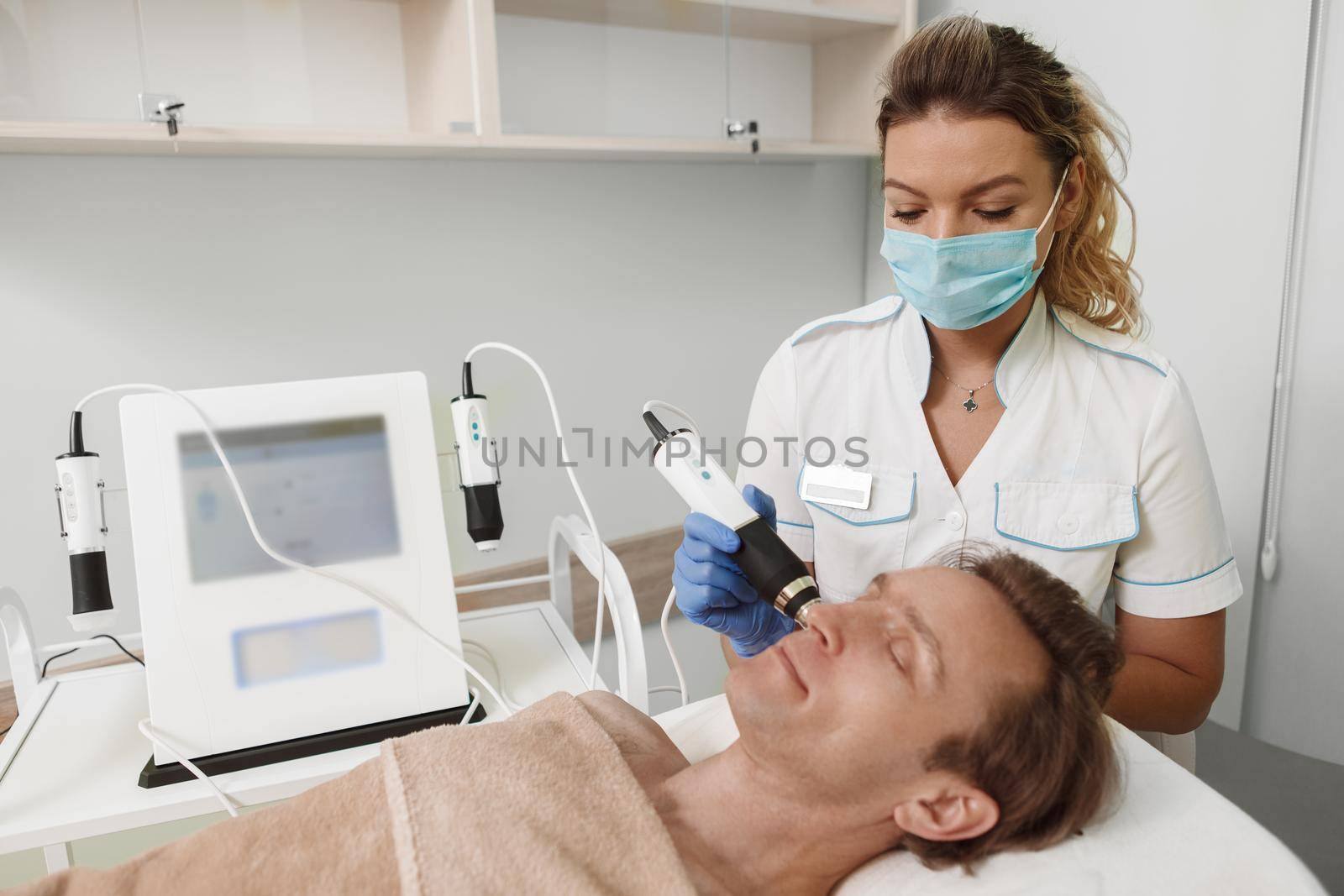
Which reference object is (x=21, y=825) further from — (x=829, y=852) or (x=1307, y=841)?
(x=1307, y=841)

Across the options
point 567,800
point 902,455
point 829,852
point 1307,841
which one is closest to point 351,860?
point 567,800

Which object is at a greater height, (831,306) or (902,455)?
(831,306)

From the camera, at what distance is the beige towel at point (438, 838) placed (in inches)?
31.8

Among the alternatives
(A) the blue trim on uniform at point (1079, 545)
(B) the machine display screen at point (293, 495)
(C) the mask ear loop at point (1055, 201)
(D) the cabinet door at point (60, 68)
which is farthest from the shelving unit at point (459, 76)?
(A) the blue trim on uniform at point (1079, 545)

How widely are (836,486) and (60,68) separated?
1282 mm

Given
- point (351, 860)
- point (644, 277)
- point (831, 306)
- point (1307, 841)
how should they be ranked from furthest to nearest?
1. point (831, 306)
2. point (644, 277)
3. point (1307, 841)
4. point (351, 860)

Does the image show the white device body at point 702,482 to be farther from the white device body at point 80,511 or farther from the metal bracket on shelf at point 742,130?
the metal bracket on shelf at point 742,130

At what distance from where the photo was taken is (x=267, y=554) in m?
1.19

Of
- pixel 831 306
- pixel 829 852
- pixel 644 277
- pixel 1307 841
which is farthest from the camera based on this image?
pixel 831 306

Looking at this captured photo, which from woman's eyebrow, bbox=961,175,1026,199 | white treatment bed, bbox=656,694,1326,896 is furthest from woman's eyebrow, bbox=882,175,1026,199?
white treatment bed, bbox=656,694,1326,896

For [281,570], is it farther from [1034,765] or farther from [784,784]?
[1034,765]

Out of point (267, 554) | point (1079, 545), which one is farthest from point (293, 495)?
point (1079, 545)

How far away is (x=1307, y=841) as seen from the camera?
1.39 metres

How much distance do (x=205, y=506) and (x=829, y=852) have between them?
0.89 m
